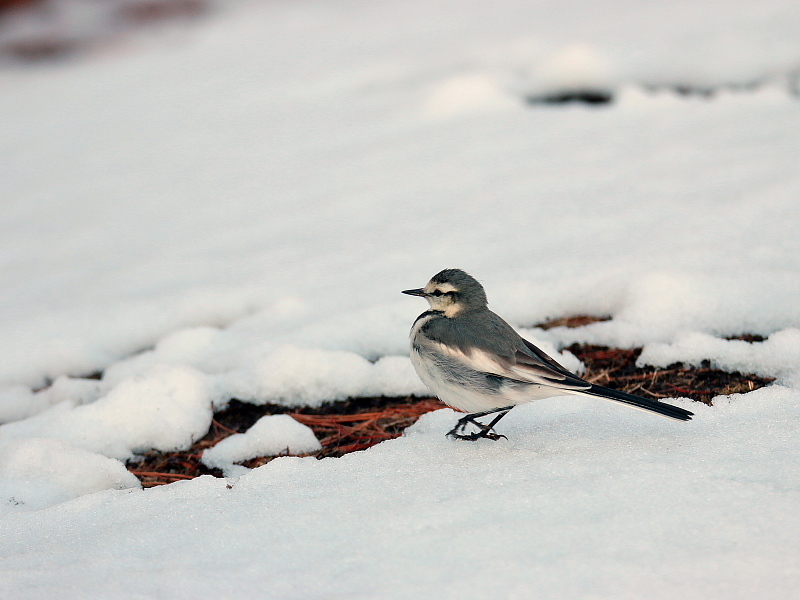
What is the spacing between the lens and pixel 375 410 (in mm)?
3912

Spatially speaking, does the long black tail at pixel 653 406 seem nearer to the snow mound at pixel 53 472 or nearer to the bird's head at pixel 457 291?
the bird's head at pixel 457 291

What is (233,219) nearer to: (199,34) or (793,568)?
(793,568)

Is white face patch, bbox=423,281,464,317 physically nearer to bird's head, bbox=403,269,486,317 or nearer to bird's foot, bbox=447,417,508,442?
bird's head, bbox=403,269,486,317

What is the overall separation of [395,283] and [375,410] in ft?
4.29

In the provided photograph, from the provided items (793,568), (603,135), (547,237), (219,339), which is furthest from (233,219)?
(793,568)

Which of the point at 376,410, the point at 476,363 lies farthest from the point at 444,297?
the point at 376,410

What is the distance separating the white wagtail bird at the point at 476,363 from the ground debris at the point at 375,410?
499mm

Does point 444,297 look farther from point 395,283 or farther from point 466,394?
point 395,283

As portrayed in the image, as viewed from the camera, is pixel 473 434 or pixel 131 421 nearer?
pixel 473 434

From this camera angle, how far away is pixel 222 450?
365 cm

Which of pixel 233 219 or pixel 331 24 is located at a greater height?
pixel 331 24

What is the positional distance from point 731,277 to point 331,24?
8184 mm

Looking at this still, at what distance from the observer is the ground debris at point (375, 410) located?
3562mm

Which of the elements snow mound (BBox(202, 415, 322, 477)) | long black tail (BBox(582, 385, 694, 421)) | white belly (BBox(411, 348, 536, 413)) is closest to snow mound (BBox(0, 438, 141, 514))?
snow mound (BBox(202, 415, 322, 477))
